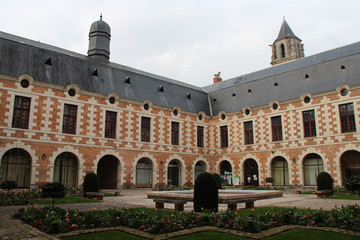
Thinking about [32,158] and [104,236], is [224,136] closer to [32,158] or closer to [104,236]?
[32,158]

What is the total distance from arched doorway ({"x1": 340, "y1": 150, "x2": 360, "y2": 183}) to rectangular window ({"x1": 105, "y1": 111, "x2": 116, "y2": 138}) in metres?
15.6

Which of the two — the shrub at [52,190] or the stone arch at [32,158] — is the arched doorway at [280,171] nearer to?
the stone arch at [32,158]

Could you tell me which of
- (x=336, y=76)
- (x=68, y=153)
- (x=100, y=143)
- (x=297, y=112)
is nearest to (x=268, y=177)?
(x=297, y=112)

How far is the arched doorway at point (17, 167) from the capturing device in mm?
17734

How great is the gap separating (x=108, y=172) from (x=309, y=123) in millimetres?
14899

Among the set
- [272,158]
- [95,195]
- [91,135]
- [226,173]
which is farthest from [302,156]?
[91,135]

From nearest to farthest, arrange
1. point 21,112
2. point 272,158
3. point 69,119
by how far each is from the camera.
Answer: point 21,112
point 69,119
point 272,158

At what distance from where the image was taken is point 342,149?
19.9 meters

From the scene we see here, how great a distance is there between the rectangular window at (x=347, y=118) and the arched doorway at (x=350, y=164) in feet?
5.32

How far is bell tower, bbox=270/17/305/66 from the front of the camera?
4547cm

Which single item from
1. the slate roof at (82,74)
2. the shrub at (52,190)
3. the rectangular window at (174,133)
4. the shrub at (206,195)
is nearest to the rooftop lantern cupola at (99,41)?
the slate roof at (82,74)

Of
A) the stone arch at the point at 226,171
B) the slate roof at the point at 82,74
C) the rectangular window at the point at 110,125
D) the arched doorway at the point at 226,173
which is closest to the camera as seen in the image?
the slate roof at the point at 82,74

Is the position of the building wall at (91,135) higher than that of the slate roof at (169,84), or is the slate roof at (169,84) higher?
the slate roof at (169,84)

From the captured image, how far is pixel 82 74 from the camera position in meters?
21.5
